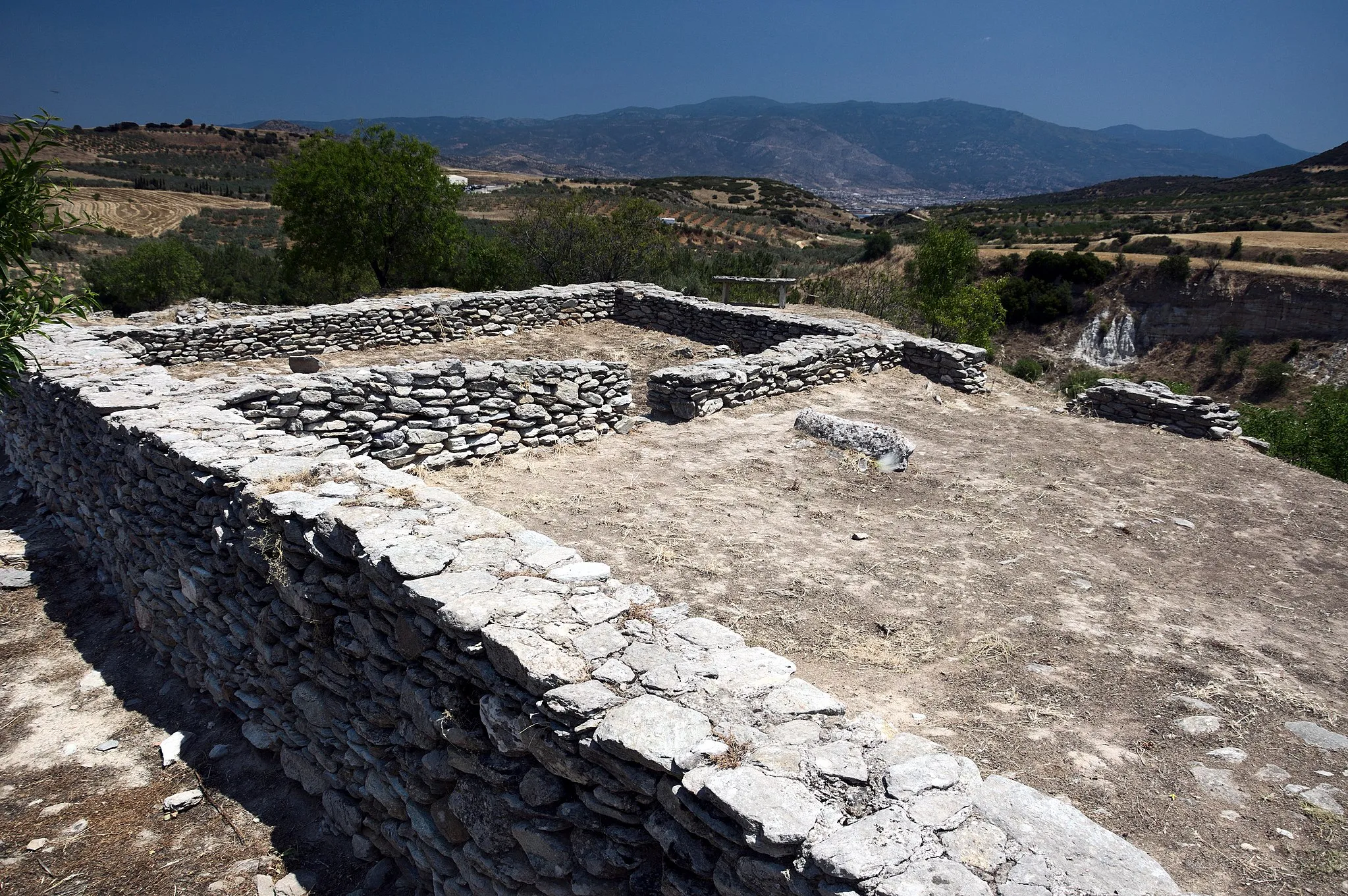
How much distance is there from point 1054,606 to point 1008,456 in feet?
13.2

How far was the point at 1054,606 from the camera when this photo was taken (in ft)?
18.5

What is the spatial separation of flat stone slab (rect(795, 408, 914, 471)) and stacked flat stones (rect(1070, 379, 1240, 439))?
441cm

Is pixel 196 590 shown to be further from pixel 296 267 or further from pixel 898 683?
pixel 296 267

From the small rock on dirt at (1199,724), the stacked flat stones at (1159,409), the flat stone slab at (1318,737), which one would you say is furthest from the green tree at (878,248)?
the small rock on dirt at (1199,724)

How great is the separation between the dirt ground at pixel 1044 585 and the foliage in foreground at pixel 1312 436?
3.74m

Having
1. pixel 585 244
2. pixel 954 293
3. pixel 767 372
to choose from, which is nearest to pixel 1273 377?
pixel 954 293

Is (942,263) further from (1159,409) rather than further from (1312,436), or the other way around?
(1159,409)

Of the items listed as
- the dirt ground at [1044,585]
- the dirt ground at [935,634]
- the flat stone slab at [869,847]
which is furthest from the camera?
the dirt ground at [935,634]

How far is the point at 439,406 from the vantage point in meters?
8.38

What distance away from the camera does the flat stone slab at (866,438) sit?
859 centimetres

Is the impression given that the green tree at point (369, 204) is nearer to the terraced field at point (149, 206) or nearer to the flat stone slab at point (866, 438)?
the flat stone slab at point (866, 438)

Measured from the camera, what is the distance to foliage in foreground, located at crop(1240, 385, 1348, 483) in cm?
1203

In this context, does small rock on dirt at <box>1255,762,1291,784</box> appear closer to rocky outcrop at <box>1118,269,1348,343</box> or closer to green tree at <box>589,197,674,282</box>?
green tree at <box>589,197,674,282</box>

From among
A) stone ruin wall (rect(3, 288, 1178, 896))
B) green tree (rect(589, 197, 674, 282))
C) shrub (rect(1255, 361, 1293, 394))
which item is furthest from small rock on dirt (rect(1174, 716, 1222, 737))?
shrub (rect(1255, 361, 1293, 394))
